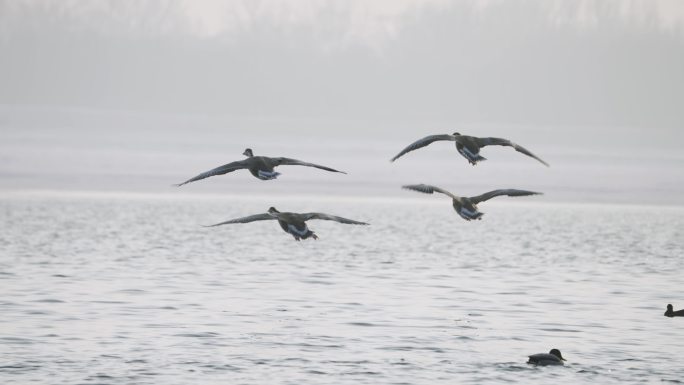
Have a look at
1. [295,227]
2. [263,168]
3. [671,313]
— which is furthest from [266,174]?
[671,313]

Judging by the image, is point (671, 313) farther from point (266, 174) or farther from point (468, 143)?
point (266, 174)

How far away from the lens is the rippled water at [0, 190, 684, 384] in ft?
125

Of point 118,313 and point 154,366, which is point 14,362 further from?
point 118,313

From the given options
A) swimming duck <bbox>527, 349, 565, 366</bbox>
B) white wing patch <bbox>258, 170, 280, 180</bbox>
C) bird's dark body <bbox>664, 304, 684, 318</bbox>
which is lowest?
swimming duck <bbox>527, 349, 565, 366</bbox>

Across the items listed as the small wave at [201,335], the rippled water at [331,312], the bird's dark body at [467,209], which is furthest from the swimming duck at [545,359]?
the small wave at [201,335]

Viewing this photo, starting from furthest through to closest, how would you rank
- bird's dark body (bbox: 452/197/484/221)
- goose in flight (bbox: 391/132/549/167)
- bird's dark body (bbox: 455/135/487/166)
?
bird's dark body (bbox: 452/197/484/221) → bird's dark body (bbox: 455/135/487/166) → goose in flight (bbox: 391/132/549/167)

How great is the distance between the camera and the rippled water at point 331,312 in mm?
38031

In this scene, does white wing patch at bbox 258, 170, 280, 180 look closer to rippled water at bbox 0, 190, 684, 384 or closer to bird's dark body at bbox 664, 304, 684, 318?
rippled water at bbox 0, 190, 684, 384

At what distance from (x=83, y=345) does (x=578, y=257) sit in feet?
177

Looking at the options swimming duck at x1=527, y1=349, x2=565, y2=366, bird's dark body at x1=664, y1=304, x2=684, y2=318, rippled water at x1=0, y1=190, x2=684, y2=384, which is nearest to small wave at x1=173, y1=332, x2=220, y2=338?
rippled water at x1=0, y1=190, x2=684, y2=384

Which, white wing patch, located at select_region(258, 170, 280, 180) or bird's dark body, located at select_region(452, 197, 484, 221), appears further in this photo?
bird's dark body, located at select_region(452, 197, 484, 221)

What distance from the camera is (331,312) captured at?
5225 cm

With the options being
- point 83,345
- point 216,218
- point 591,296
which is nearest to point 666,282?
point 591,296

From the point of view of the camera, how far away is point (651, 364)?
129ft
